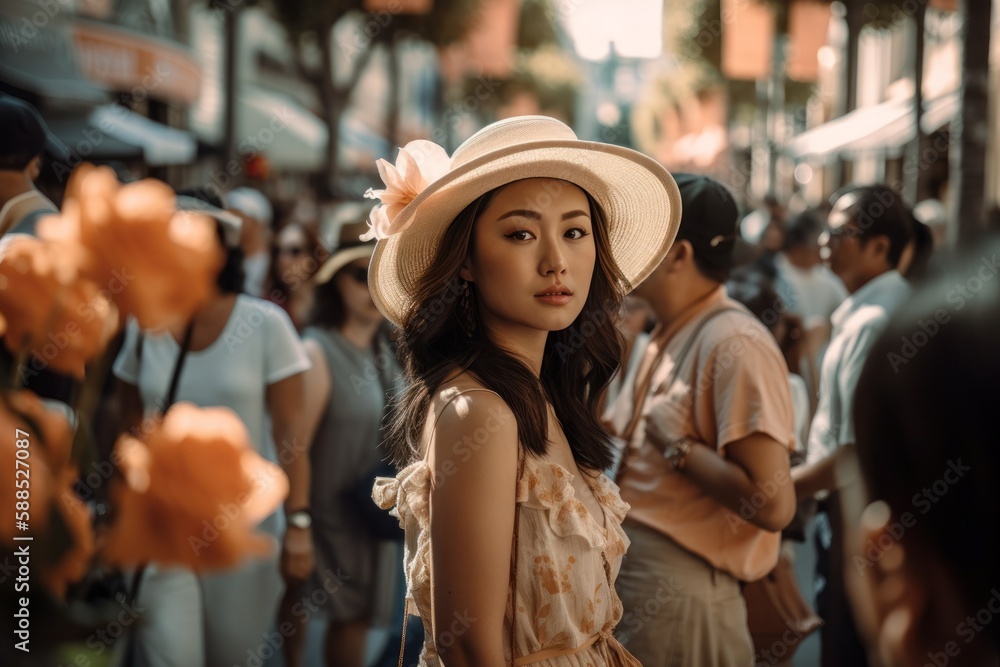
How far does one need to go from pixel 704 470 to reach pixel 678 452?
3.8 inches

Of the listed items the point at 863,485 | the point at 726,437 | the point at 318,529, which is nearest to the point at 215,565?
the point at 863,485

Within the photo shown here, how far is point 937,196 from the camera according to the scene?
2153 centimetres

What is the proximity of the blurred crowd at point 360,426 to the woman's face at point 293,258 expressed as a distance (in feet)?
4.55

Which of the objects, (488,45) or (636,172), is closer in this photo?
(636,172)

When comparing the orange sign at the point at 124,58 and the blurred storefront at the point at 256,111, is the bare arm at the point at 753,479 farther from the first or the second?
the orange sign at the point at 124,58

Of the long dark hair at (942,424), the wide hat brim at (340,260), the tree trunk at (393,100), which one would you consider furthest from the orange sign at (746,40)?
the long dark hair at (942,424)

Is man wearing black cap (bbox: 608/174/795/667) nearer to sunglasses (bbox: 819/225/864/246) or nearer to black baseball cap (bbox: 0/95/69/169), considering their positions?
sunglasses (bbox: 819/225/864/246)

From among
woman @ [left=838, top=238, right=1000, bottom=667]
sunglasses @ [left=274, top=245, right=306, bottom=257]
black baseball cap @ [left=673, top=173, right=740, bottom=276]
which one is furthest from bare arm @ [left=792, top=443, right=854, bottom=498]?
sunglasses @ [left=274, top=245, right=306, bottom=257]

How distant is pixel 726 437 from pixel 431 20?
2375 cm

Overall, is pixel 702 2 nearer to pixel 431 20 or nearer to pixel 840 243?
pixel 431 20

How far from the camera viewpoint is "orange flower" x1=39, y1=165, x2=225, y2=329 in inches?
37.5

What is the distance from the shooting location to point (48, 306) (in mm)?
993

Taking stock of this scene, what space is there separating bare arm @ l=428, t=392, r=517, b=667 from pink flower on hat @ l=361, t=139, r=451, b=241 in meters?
0.48

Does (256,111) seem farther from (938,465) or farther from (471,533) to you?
(938,465)
